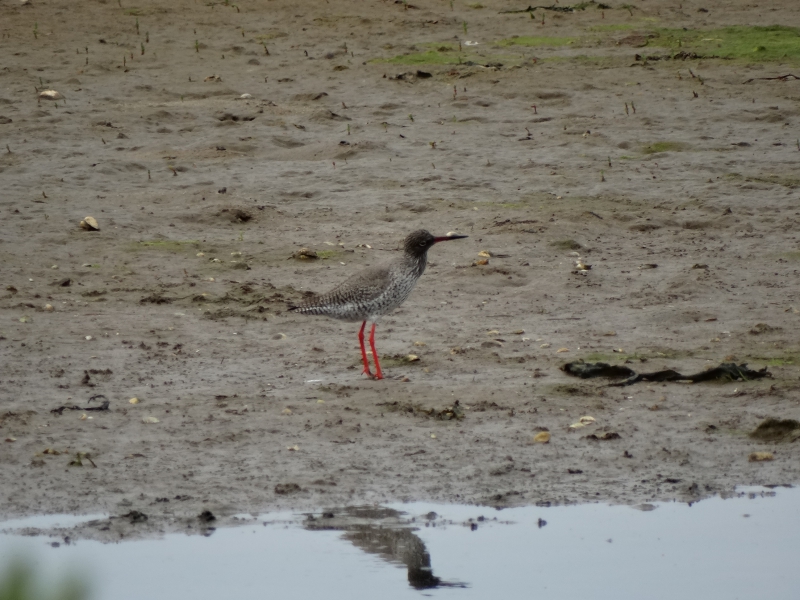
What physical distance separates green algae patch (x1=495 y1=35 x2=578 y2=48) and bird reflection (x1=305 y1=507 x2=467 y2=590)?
12438mm

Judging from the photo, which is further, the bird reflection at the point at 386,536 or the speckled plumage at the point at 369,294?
the speckled plumage at the point at 369,294

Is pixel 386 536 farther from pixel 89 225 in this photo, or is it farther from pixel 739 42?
pixel 739 42

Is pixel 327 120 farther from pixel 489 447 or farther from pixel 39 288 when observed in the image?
pixel 489 447

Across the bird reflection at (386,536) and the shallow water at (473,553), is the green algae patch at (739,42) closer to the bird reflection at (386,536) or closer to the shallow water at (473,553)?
the shallow water at (473,553)

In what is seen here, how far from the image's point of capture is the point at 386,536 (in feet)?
18.2

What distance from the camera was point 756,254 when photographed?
10.3 meters

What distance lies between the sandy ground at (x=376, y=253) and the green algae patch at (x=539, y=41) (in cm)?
26

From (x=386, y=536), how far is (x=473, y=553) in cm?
41

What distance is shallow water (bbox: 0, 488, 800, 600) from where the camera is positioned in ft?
17.0

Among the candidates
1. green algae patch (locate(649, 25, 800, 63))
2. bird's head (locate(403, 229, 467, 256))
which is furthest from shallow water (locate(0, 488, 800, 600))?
green algae patch (locate(649, 25, 800, 63))

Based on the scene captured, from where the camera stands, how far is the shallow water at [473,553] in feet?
17.0

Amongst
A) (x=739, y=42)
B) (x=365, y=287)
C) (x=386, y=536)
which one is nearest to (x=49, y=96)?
(x=365, y=287)

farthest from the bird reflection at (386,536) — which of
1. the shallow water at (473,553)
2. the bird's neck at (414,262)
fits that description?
the bird's neck at (414,262)

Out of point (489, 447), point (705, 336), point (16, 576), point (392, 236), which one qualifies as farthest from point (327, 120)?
point (16, 576)
